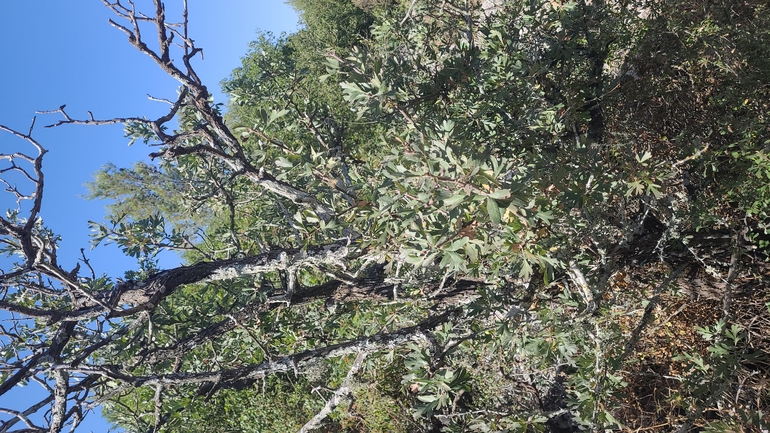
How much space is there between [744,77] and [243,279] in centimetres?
406

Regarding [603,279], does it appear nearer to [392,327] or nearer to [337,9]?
[392,327]

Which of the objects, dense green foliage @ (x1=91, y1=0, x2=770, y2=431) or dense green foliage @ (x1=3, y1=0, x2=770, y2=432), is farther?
dense green foliage @ (x1=3, y1=0, x2=770, y2=432)

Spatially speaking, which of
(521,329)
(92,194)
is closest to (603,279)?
(521,329)

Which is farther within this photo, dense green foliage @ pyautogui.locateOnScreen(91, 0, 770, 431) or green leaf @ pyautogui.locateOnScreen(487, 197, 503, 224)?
dense green foliage @ pyautogui.locateOnScreen(91, 0, 770, 431)

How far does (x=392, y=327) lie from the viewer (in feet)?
13.8

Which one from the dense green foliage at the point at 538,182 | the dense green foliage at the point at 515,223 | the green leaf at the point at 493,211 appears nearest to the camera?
the green leaf at the point at 493,211

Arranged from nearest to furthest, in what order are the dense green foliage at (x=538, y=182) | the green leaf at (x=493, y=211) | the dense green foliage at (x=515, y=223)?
1. the green leaf at (x=493, y=211)
2. the dense green foliage at (x=538, y=182)
3. the dense green foliage at (x=515, y=223)

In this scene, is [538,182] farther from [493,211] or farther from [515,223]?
[493,211]

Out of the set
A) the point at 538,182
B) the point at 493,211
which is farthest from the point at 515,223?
the point at 493,211

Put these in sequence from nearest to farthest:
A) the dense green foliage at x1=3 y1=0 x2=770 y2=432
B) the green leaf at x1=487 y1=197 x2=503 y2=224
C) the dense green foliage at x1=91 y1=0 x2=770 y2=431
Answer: the green leaf at x1=487 y1=197 x2=503 y2=224
the dense green foliage at x1=91 y1=0 x2=770 y2=431
the dense green foliage at x1=3 y1=0 x2=770 y2=432

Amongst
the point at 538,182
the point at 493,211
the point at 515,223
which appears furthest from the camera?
the point at 538,182

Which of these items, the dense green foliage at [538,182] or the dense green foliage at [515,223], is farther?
the dense green foliage at [515,223]

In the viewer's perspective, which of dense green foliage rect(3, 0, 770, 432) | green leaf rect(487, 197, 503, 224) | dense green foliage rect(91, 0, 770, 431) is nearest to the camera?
green leaf rect(487, 197, 503, 224)

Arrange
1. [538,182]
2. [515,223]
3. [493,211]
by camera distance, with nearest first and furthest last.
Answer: [493,211], [515,223], [538,182]
